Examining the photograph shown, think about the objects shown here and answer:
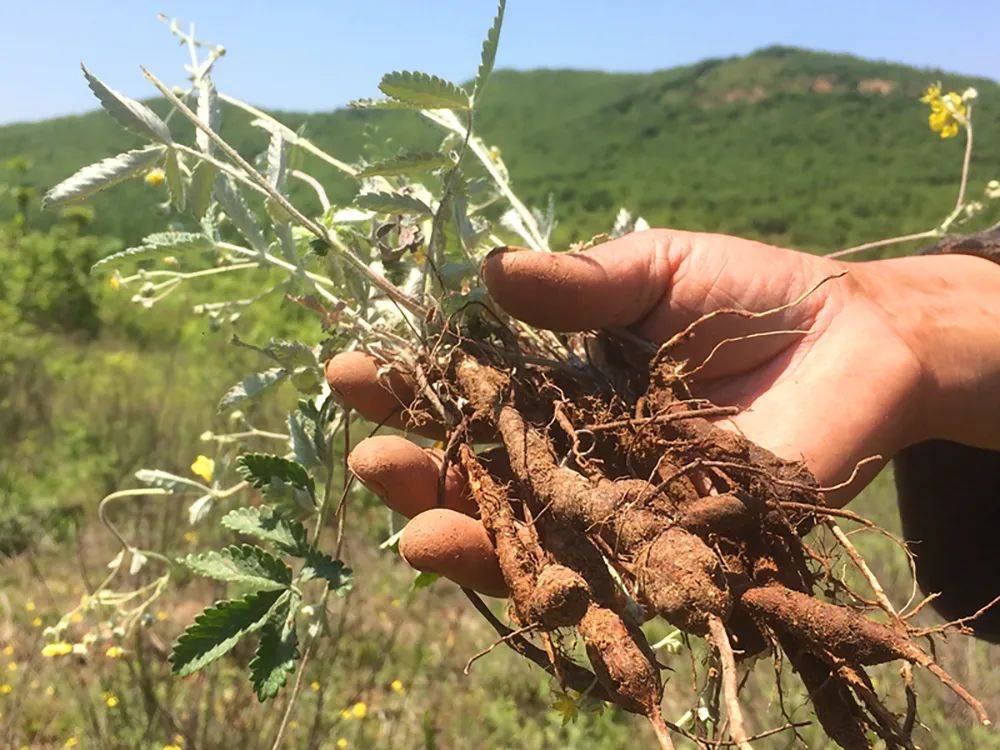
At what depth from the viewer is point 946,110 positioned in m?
2.38

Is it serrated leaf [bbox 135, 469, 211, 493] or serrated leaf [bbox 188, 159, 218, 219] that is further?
serrated leaf [bbox 135, 469, 211, 493]

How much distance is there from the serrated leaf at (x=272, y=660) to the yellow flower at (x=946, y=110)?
2.33 m

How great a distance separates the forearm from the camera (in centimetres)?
155

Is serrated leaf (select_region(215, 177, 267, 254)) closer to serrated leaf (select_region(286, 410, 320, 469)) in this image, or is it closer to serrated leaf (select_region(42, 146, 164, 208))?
serrated leaf (select_region(42, 146, 164, 208))

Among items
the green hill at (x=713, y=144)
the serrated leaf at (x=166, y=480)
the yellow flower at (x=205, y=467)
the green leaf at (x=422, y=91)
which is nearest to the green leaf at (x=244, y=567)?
the serrated leaf at (x=166, y=480)

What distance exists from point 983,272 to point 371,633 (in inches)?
103

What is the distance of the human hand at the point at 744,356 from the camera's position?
128cm

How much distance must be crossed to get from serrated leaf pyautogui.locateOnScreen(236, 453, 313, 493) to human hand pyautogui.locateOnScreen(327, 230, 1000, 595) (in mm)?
98

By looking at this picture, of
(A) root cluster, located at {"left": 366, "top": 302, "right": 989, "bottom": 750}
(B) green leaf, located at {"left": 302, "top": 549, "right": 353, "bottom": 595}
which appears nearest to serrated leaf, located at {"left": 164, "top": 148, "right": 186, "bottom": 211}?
(A) root cluster, located at {"left": 366, "top": 302, "right": 989, "bottom": 750}

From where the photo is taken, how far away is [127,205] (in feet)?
76.2

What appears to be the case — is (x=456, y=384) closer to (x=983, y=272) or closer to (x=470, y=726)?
(x=983, y=272)

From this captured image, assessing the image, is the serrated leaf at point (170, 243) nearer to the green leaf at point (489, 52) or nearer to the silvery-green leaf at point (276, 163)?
the silvery-green leaf at point (276, 163)

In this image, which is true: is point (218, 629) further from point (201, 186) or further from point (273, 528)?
point (201, 186)

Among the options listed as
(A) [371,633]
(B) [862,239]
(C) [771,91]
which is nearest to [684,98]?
(C) [771,91]
